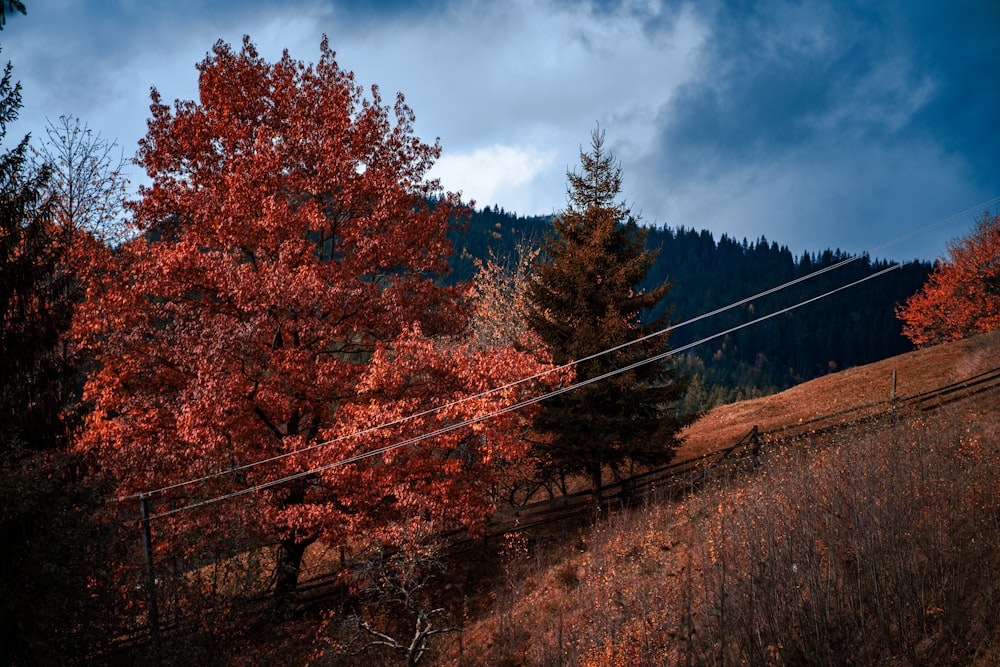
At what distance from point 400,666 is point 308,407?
23.1ft

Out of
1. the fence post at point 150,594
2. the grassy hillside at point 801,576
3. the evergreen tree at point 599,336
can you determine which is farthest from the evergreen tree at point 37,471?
the evergreen tree at point 599,336

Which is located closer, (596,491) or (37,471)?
(37,471)

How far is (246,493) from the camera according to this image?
45.1 ft

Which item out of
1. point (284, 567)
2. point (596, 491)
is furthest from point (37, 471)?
point (596, 491)

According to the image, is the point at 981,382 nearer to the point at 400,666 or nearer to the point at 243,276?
the point at 400,666

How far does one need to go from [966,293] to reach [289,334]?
52.7 metres

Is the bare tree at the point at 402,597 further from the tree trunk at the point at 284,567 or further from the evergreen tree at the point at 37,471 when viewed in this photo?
the evergreen tree at the point at 37,471

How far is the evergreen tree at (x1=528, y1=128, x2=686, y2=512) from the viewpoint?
1820 centimetres

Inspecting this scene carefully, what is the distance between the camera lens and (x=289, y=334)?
16.2 metres

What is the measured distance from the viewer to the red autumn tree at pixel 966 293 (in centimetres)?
4350

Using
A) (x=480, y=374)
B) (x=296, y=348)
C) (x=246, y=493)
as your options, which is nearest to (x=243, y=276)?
(x=296, y=348)

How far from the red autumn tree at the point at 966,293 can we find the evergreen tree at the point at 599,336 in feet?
121

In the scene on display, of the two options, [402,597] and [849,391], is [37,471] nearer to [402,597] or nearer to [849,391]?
[402,597]

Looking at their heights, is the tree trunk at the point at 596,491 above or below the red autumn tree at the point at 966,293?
below
